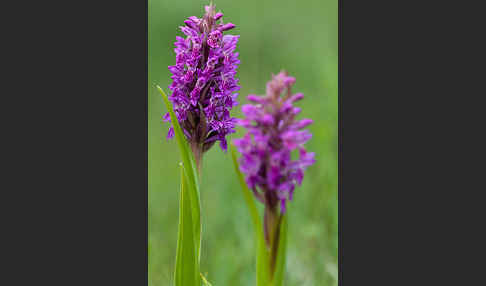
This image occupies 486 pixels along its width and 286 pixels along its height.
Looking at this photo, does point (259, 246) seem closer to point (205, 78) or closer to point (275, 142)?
point (275, 142)

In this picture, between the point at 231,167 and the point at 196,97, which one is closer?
the point at 196,97

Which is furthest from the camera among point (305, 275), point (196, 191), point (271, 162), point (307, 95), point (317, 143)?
point (307, 95)

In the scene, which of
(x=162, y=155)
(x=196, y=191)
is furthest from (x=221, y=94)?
(x=162, y=155)

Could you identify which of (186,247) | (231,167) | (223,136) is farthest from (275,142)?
(231,167)

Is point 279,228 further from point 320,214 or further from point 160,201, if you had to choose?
Result: point 160,201

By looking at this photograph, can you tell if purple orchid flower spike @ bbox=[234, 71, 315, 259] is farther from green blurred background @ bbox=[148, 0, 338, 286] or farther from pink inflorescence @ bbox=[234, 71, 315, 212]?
green blurred background @ bbox=[148, 0, 338, 286]

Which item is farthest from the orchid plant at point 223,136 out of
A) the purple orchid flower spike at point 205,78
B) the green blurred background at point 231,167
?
the green blurred background at point 231,167

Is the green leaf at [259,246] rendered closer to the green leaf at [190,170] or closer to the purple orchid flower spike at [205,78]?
the green leaf at [190,170]
